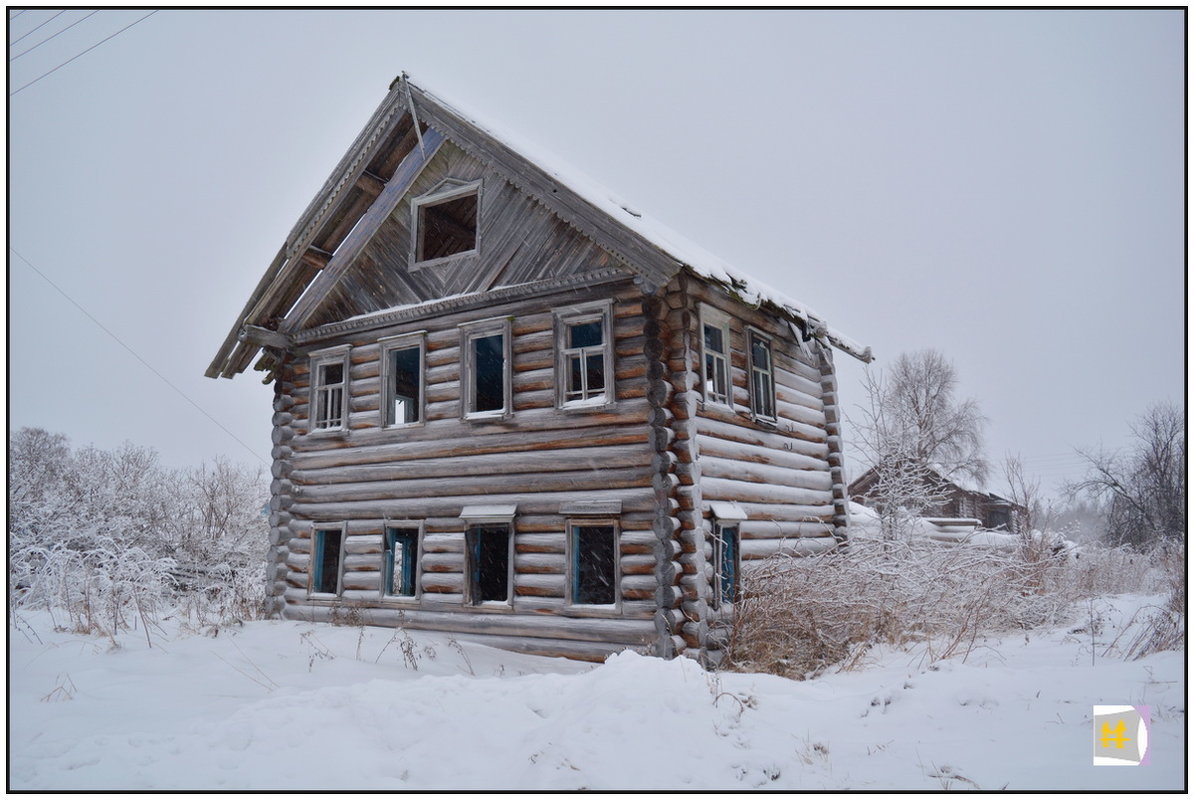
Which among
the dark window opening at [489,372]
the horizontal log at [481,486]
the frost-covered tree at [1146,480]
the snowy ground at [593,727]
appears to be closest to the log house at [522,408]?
the horizontal log at [481,486]

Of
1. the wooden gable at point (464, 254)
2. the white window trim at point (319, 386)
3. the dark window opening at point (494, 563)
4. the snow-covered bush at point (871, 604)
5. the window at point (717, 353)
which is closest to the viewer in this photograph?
the snow-covered bush at point (871, 604)

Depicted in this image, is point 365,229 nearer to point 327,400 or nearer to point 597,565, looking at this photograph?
point 327,400

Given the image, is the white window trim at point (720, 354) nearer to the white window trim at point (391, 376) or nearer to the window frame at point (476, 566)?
the window frame at point (476, 566)

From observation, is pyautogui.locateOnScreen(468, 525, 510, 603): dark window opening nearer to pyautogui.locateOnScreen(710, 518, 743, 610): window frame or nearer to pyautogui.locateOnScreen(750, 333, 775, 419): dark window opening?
pyautogui.locateOnScreen(710, 518, 743, 610): window frame

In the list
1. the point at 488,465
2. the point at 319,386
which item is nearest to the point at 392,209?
the point at 319,386

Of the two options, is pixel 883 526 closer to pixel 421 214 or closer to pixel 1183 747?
pixel 421 214

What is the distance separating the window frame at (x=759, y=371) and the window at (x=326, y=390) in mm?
7627

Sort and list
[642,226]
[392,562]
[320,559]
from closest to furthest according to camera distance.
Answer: [642,226]
[392,562]
[320,559]

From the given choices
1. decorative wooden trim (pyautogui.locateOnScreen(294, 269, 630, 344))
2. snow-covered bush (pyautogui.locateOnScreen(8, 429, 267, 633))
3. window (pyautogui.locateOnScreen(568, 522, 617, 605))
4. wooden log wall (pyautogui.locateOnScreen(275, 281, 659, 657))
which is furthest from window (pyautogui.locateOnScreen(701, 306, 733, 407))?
snow-covered bush (pyautogui.locateOnScreen(8, 429, 267, 633))

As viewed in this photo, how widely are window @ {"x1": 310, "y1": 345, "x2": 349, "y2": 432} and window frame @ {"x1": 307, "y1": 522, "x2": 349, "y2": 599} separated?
1.90 metres

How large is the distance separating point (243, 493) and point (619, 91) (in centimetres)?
14514

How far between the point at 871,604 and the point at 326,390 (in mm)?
10762

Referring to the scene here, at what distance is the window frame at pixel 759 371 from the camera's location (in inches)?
520

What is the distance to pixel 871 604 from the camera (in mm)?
10641
